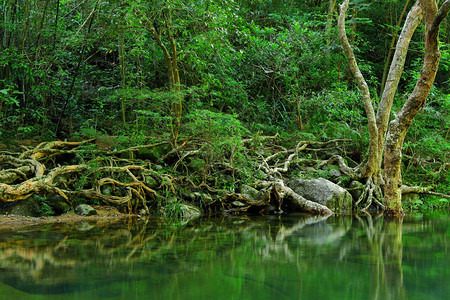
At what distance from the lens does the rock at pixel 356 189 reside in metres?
9.01

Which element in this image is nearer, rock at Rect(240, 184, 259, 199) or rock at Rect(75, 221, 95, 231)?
rock at Rect(75, 221, 95, 231)

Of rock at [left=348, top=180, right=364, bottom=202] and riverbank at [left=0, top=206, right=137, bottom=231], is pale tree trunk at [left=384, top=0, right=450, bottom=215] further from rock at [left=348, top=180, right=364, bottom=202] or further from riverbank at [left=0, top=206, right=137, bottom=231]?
riverbank at [left=0, top=206, right=137, bottom=231]

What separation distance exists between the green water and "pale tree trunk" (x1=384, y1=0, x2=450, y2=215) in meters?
1.23

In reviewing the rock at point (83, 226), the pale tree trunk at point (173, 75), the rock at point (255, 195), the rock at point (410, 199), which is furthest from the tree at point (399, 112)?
the rock at point (83, 226)

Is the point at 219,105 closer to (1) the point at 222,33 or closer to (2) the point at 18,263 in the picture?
(1) the point at 222,33

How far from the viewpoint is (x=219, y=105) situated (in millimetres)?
12461

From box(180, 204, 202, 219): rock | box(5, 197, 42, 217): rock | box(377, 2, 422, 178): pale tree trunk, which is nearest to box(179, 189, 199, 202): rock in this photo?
box(180, 204, 202, 219): rock

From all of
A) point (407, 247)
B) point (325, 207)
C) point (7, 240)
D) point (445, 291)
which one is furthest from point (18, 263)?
point (325, 207)

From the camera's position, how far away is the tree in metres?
6.09

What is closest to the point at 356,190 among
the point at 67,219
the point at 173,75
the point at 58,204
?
the point at 173,75

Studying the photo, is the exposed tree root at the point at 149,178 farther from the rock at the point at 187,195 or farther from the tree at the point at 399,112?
the tree at the point at 399,112

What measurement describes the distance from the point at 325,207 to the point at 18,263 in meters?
6.09

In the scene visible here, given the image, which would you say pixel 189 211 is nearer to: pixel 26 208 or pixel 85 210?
pixel 85 210

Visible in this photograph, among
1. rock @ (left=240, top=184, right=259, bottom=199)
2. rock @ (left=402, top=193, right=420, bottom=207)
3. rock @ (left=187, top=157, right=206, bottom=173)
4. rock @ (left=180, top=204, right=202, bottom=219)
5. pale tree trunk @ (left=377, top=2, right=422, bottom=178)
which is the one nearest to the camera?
rock @ (left=180, top=204, right=202, bottom=219)
